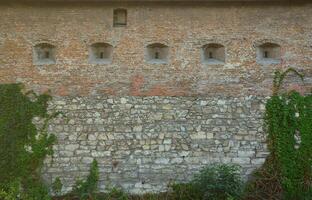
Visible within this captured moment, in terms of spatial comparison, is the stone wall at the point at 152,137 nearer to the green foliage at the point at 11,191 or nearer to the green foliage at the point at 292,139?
the green foliage at the point at 292,139

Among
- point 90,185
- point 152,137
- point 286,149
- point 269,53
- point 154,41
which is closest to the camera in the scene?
point 90,185

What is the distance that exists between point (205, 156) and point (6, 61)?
538 centimetres

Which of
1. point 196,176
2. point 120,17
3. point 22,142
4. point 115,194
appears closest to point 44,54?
point 120,17

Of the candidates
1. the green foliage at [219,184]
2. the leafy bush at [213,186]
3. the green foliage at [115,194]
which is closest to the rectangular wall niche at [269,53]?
the leafy bush at [213,186]

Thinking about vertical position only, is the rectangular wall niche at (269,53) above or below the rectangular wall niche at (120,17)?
below

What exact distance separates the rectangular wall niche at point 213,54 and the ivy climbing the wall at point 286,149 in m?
1.44

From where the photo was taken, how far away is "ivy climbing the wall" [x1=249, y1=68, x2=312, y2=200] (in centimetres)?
993

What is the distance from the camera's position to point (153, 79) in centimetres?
1053

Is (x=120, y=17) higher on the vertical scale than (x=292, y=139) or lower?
higher

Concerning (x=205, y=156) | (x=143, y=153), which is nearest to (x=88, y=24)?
(x=143, y=153)

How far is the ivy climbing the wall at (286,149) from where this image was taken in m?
9.93

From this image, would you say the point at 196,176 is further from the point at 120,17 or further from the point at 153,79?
the point at 120,17

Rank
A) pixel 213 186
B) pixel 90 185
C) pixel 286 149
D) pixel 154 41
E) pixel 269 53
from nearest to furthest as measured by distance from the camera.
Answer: pixel 213 186, pixel 90 185, pixel 286 149, pixel 154 41, pixel 269 53

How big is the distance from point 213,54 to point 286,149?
2.93 m
